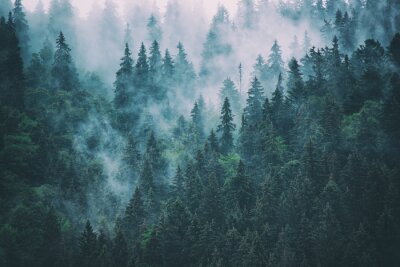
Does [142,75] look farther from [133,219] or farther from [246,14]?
[246,14]

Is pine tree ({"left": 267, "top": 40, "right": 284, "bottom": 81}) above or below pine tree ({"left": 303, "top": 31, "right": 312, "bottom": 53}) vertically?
below

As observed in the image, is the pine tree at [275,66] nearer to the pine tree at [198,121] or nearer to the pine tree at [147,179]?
the pine tree at [198,121]

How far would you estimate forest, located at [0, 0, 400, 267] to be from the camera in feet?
184

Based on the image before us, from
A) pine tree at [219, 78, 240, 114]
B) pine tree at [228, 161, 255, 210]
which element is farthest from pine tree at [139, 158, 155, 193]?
pine tree at [219, 78, 240, 114]

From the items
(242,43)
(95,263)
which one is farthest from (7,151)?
(242,43)

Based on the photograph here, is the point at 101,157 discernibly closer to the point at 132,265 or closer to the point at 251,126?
the point at 251,126

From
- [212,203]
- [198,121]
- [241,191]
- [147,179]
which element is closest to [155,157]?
[147,179]

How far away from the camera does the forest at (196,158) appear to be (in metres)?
56.0

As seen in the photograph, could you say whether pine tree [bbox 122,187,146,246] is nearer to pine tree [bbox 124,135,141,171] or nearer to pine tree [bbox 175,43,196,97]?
pine tree [bbox 124,135,141,171]

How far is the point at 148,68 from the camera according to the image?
324ft

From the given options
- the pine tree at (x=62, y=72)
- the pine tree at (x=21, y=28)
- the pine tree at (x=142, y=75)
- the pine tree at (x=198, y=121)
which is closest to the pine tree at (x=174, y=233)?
the pine tree at (x=198, y=121)

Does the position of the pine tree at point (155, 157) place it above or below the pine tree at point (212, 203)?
above

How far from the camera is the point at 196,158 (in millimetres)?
73562

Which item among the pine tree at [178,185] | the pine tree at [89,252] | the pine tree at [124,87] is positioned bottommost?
the pine tree at [89,252]
